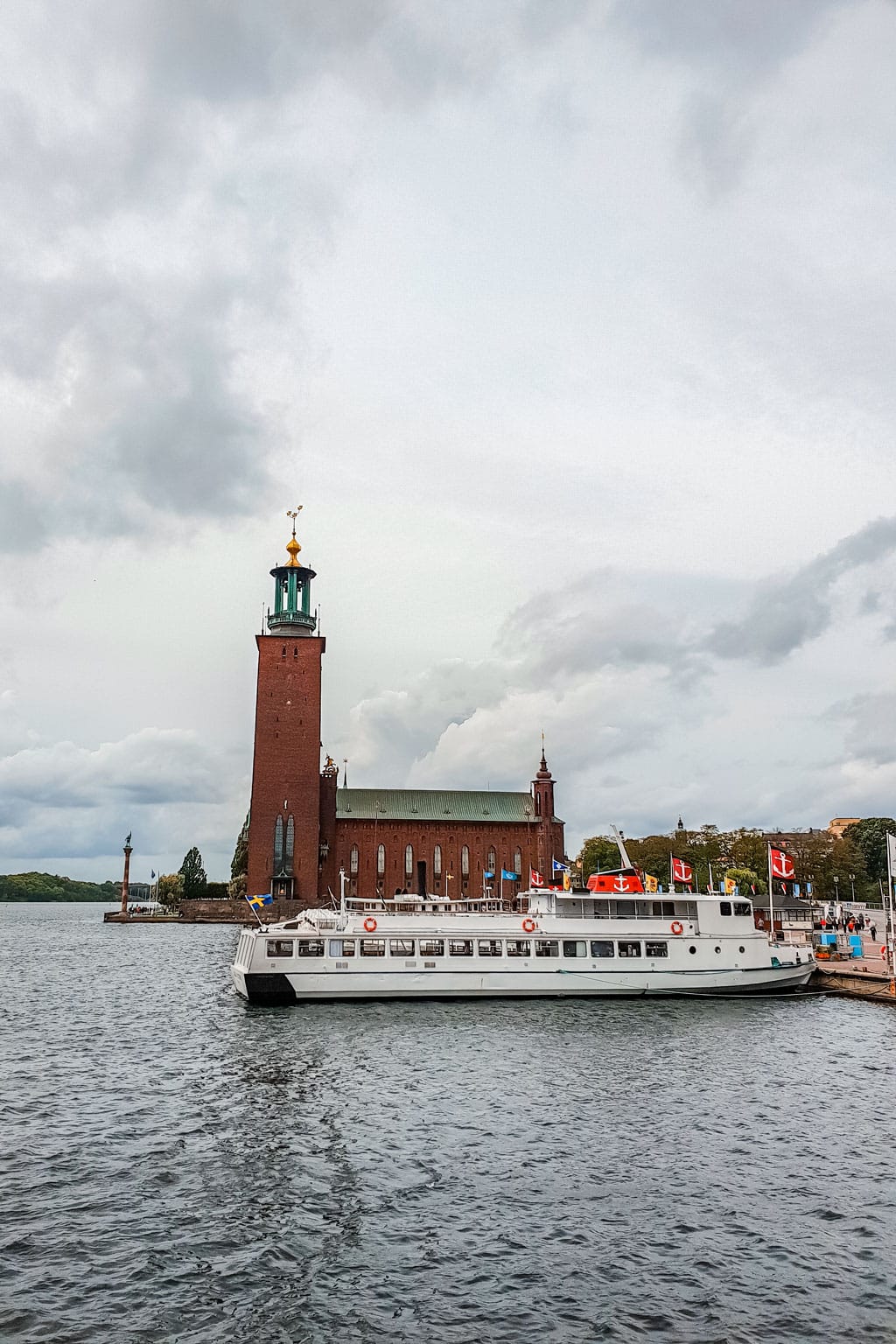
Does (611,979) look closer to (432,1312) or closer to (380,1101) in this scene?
(380,1101)

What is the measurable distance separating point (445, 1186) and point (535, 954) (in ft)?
94.9

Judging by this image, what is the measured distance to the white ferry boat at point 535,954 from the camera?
45.6m

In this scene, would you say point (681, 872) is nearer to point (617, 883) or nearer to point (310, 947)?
point (617, 883)

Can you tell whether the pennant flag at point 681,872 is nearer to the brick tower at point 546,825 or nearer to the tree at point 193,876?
the brick tower at point 546,825

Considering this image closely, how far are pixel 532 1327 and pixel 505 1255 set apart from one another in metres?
2.49

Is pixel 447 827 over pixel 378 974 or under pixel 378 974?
over

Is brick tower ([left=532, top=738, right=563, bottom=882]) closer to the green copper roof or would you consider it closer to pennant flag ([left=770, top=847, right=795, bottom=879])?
the green copper roof

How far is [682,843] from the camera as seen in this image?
401 feet

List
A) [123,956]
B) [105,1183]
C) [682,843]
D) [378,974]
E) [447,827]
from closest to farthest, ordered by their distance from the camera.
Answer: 1. [105,1183]
2. [378,974]
3. [123,956]
4. [682,843]
5. [447,827]

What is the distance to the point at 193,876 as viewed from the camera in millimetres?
155125

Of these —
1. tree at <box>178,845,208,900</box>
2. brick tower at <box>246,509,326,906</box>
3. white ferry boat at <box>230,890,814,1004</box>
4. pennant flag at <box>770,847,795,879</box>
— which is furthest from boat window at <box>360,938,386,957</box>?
tree at <box>178,845,208,900</box>

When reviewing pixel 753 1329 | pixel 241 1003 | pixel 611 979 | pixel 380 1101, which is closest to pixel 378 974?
pixel 241 1003

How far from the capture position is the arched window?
12006cm

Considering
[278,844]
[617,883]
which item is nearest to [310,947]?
[617,883]
